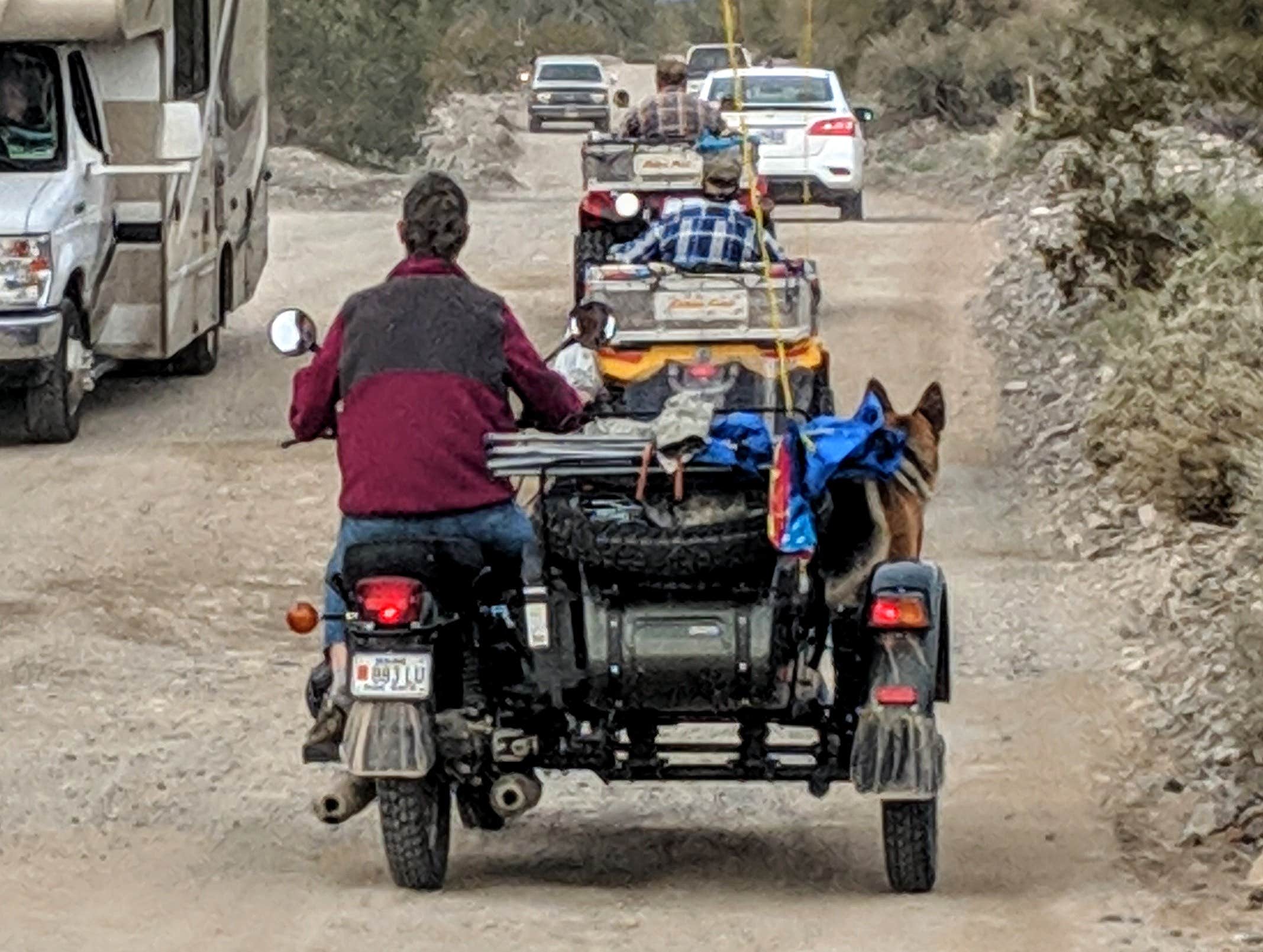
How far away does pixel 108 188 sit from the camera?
57.3ft

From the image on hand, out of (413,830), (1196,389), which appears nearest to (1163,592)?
(1196,389)

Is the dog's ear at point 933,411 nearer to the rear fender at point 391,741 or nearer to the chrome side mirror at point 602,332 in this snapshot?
the chrome side mirror at point 602,332

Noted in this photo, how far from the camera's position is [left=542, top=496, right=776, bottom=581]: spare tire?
7.48 m

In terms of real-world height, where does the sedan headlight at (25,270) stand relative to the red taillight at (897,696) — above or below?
below

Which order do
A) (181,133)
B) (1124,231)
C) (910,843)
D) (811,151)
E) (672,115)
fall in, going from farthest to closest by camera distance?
1. (811,151)
2. (672,115)
3. (1124,231)
4. (181,133)
5. (910,843)

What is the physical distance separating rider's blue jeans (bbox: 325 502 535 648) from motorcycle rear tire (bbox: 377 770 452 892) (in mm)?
457

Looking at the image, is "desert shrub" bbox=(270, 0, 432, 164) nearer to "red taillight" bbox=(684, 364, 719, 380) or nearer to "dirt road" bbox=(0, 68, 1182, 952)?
"dirt road" bbox=(0, 68, 1182, 952)

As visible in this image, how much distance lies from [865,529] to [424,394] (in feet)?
3.82

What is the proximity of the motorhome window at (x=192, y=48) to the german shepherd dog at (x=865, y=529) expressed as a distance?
35.8ft

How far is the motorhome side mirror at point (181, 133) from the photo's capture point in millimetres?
16703

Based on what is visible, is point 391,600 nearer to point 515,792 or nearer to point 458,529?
point 458,529

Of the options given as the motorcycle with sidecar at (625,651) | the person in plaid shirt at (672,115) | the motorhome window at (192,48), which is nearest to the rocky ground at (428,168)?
the person in plaid shirt at (672,115)

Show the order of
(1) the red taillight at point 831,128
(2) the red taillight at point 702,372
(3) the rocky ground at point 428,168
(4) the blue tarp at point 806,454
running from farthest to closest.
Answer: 1. (3) the rocky ground at point 428,168
2. (1) the red taillight at point 831,128
3. (2) the red taillight at point 702,372
4. (4) the blue tarp at point 806,454

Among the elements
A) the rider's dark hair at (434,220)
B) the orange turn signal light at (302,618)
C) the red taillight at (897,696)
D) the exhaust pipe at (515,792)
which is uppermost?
the rider's dark hair at (434,220)
